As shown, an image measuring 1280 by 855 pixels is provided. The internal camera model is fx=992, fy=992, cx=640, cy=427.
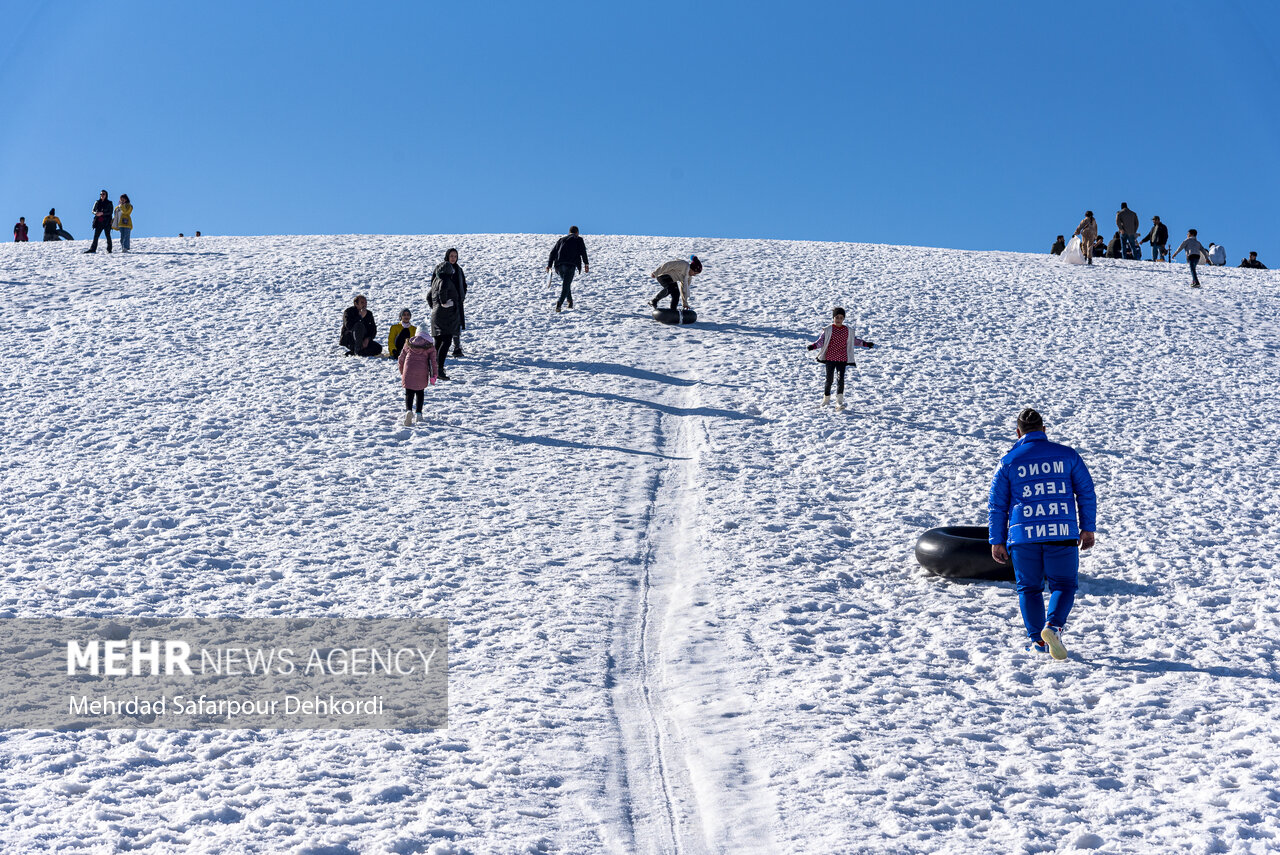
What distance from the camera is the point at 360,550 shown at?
9656 mm

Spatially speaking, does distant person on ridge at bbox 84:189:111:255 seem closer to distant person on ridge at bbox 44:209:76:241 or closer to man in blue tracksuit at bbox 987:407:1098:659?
distant person on ridge at bbox 44:209:76:241

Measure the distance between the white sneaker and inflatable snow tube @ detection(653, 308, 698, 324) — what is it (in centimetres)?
1427

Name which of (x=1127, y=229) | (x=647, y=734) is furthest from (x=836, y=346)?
(x=1127, y=229)

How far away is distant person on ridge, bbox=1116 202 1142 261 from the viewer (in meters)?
29.9

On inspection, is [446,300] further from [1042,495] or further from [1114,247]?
[1114,247]

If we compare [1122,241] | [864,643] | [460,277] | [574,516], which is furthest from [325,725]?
[1122,241]

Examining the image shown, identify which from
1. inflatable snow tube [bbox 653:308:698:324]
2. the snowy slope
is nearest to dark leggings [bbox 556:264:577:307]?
the snowy slope

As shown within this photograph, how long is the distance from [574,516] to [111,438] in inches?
278

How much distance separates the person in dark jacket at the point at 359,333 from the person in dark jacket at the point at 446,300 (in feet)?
7.37

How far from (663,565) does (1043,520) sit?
360cm

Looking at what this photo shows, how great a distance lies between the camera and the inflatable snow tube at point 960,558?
347 inches

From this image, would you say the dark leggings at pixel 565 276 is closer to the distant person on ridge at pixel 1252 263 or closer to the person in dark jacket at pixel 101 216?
the person in dark jacket at pixel 101 216

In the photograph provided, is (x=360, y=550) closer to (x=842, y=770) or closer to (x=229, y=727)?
(x=229, y=727)

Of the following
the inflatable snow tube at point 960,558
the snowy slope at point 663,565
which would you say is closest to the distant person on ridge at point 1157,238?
the snowy slope at point 663,565
